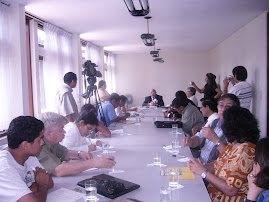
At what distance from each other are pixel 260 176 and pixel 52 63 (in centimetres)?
484

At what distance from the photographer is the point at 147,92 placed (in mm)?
12375

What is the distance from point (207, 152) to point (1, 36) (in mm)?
3239

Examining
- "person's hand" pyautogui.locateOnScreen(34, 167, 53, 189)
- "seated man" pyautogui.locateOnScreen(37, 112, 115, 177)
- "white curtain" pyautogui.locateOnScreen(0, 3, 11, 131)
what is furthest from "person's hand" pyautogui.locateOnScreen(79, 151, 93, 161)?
"white curtain" pyautogui.locateOnScreen(0, 3, 11, 131)

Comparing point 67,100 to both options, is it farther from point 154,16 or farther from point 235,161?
point 235,161

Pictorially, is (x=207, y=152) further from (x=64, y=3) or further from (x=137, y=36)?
(x=137, y=36)

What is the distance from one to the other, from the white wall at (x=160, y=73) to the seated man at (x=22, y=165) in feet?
34.9

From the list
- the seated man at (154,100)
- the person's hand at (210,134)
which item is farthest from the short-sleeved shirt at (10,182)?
the seated man at (154,100)

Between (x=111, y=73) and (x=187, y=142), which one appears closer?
(x=187, y=142)

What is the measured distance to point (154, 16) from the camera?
5.26m

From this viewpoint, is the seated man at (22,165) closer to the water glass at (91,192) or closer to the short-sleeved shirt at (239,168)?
the water glass at (91,192)

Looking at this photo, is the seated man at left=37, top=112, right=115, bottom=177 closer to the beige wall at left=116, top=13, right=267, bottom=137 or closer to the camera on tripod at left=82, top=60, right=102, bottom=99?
the camera on tripod at left=82, top=60, right=102, bottom=99

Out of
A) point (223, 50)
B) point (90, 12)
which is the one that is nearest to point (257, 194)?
point (90, 12)

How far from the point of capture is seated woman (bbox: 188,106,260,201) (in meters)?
1.78

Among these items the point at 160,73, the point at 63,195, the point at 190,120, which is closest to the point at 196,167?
the point at 63,195
